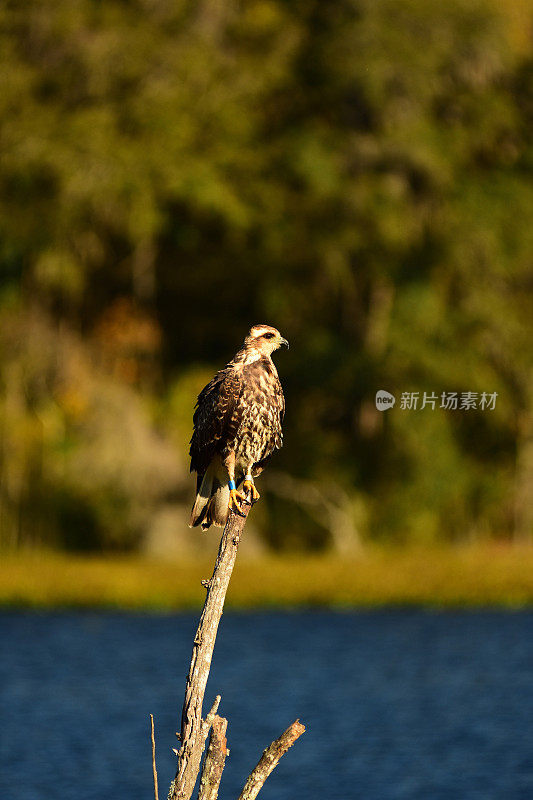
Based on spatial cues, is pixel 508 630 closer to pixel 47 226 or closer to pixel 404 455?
pixel 404 455

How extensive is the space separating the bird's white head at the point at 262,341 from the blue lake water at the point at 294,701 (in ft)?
24.1

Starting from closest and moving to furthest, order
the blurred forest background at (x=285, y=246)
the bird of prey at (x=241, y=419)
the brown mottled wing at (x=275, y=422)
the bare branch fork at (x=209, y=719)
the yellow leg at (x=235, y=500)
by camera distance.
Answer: the bare branch fork at (x=209, y=719)
the yellow leg at (x=235, y=500)
the bird of prey at (x=241, y=419)
the brown mottled wing at (x=275, y=422)
the blurred forest background at (x=285, y=246)

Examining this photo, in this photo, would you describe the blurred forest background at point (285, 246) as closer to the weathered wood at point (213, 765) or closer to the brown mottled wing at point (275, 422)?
the brown mottled wing at point (275, 422)

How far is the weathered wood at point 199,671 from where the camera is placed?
1004cm

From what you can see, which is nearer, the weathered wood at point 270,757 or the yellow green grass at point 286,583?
the weathered wood at point 270,757

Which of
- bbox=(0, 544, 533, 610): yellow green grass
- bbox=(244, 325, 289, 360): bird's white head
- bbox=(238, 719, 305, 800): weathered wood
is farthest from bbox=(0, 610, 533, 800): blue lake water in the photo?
bbox=(244, 325, 289, 360): bird's white head

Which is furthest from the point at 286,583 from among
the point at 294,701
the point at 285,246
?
the point at 285,246

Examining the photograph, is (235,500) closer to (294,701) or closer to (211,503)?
(211,503)

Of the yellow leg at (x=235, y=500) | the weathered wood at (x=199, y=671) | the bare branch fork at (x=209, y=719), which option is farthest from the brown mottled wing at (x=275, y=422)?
the weathered wood at (x=199, y=671)

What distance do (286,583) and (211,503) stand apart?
853 inches

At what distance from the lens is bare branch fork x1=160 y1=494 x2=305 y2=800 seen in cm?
1002

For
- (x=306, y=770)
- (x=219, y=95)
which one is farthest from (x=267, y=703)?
(x=219, y=95)

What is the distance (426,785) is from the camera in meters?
17.4

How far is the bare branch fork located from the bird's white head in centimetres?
124
